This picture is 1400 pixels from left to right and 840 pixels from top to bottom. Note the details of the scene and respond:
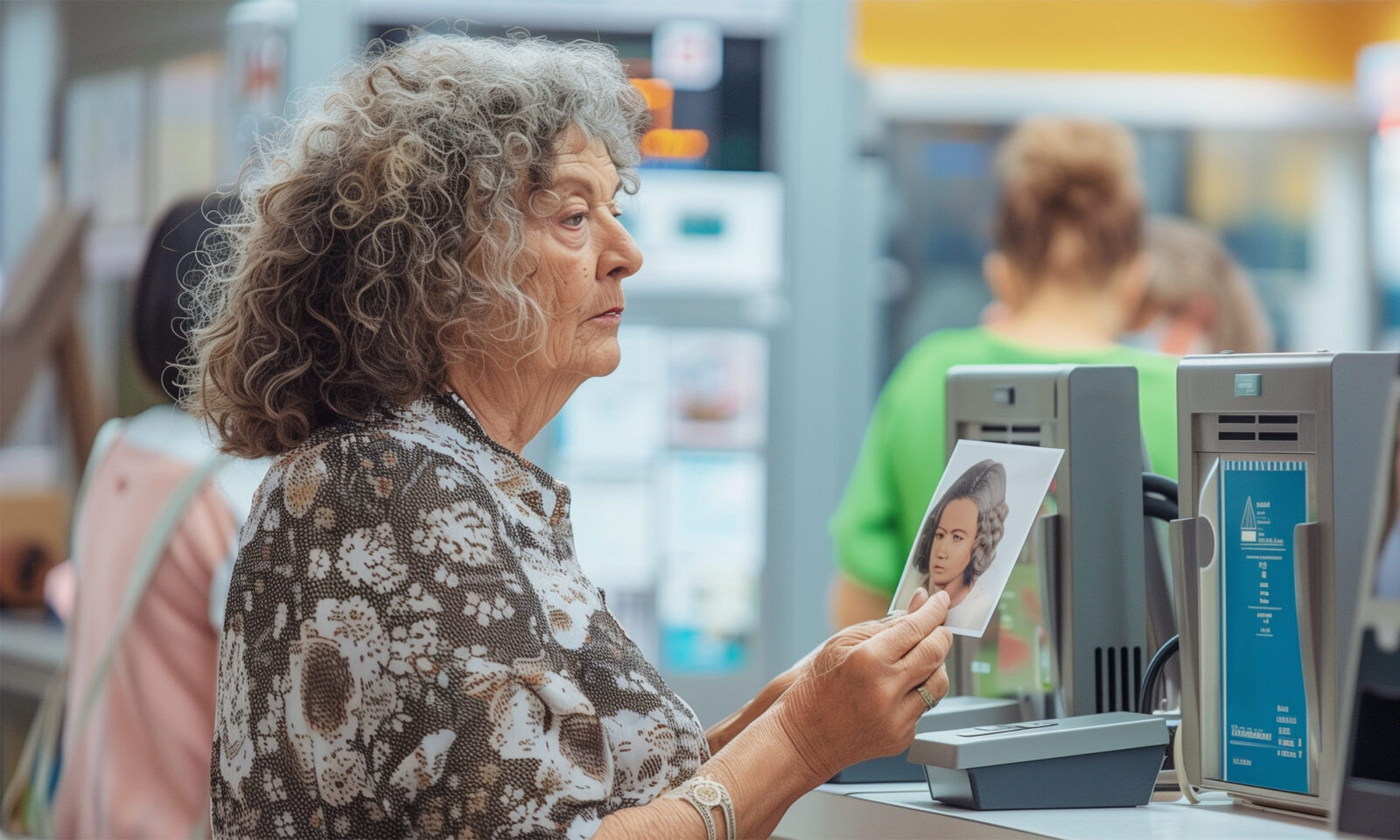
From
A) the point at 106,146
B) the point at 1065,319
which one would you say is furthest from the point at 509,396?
the point at 106,146

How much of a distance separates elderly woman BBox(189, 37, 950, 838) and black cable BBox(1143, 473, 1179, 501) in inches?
14.3

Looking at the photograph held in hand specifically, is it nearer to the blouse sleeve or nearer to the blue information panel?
the blue information panel

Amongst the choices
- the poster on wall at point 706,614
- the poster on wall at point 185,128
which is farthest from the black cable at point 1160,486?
the poster on wall at point 185,128

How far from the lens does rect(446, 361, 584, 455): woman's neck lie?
1605 millimetres

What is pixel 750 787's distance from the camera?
1479 millimetres

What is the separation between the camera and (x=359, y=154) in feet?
5.21

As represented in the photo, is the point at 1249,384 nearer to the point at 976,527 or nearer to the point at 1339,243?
the point at 976,527

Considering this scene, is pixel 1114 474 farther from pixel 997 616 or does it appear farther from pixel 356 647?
pixel 356 647

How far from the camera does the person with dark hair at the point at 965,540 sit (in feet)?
5.17

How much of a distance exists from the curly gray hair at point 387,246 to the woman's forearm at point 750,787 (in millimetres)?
460

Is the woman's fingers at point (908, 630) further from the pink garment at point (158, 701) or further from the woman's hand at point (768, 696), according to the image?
the pink garment at point (158, 701)

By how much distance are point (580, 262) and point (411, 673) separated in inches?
19.9

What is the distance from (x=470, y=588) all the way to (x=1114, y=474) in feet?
2.55

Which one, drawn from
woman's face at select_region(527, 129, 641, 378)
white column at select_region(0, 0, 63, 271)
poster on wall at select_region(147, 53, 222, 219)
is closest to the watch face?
woman's face at select_region(527, 129, 641, 378)
